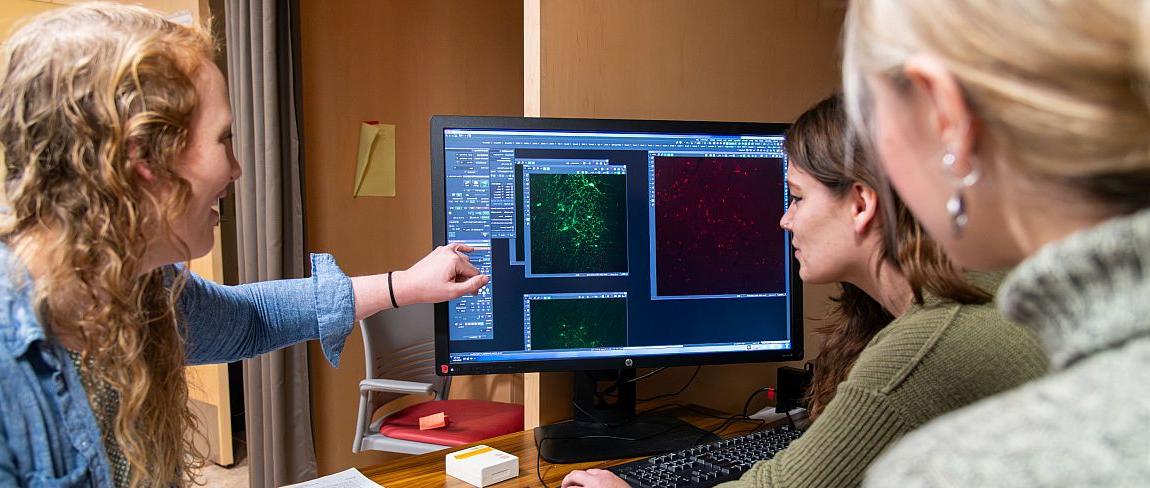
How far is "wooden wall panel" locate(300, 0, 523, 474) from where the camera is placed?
2.87 m

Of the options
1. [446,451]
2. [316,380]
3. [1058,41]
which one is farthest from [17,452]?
[316,380]

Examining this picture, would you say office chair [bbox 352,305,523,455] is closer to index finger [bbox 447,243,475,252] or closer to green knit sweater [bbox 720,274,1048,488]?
index finger [bbox 447,243,475,252]

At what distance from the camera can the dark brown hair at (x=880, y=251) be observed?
3.46 feet

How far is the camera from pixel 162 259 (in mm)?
969

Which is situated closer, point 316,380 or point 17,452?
point 17,452

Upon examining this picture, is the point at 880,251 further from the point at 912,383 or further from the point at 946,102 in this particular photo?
the point at 946,102

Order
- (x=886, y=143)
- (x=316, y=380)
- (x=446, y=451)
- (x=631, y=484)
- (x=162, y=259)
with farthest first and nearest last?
(x=316, y=380), (x=446, y=451), (x=631, y=484), (x=162, y=259), (x=886, y=143)

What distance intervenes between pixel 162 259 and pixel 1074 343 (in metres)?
0.92

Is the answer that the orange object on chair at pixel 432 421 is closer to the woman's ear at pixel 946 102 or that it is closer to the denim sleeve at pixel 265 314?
the denim sleeve at pixel 265 314

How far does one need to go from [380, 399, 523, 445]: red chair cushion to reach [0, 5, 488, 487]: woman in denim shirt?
3.95ft

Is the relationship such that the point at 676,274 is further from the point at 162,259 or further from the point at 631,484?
the point at 162,259

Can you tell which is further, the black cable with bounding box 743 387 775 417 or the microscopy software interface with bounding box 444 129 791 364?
the black cable with bounding box 743 387 775 417

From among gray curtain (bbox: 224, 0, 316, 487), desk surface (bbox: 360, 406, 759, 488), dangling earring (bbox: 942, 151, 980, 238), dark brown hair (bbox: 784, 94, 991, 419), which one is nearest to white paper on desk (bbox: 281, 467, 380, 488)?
desk surface (bbox: 360, 406, 759, 488)

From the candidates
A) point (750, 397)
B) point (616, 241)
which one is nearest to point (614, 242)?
point (616, 241)
